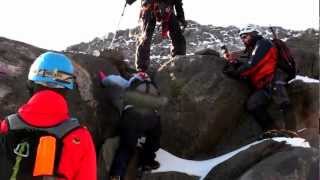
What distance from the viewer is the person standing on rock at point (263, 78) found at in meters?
10.5

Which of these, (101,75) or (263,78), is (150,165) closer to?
(101,75)

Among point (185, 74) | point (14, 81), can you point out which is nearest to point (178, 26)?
point (185, 74)

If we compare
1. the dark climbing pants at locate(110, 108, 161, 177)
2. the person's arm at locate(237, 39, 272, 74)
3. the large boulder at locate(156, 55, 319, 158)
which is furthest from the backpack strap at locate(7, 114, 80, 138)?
the person's arm at locate(237, 39, 272, 74)

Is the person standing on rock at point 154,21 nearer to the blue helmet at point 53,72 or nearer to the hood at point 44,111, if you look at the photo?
the blue helmet at point 53,72

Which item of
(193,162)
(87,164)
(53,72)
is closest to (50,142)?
(87,164)

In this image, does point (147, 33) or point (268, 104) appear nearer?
point (268, 104)

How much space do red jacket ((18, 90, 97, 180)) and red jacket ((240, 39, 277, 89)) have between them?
22.3ft

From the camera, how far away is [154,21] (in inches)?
438

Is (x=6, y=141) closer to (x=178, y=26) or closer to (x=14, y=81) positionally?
(x=14, y=81)

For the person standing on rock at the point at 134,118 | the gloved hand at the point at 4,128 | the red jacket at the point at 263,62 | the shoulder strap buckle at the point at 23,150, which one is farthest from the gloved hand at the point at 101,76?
the shoulder strap buckle at the point at 23,150

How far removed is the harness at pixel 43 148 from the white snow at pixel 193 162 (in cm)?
556

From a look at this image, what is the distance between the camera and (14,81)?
30.5 feet

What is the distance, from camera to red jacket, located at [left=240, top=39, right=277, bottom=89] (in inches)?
410

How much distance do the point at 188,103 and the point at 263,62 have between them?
5.63 feet
